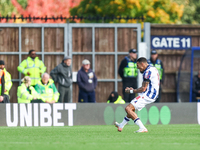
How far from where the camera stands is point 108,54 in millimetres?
16578

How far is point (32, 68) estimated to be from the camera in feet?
50.2

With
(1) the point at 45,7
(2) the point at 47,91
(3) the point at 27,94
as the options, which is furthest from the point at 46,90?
(1) the point at 45,7

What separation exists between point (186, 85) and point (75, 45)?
4.05 m

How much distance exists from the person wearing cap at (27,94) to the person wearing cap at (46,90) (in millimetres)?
201

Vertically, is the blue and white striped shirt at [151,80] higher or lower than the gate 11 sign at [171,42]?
lower

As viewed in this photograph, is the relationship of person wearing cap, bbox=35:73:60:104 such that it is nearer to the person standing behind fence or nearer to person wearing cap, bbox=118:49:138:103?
the person standing behind fence

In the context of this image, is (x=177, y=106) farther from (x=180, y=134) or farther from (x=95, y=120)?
(x=180, y=134)

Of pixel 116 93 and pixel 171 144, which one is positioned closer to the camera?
pixel 171 144

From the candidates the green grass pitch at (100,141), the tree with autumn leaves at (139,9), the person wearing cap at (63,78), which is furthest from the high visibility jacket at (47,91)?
the tree with autumn leaves at (139,9)

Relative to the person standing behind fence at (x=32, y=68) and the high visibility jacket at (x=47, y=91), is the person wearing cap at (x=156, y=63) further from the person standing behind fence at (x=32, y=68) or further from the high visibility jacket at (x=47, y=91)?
the person standing behind fence at (x=32, y=68)

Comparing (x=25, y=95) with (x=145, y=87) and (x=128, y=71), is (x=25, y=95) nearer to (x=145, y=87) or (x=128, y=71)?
(x=128, y=71)

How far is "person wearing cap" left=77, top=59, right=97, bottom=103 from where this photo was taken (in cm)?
1495

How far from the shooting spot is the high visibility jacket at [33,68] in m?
15.3

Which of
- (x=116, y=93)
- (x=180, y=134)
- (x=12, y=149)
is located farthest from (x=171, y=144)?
(x=116, y=93)
